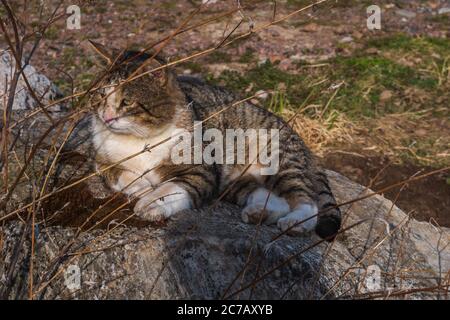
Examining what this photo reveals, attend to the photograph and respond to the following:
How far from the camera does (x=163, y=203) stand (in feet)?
12.2

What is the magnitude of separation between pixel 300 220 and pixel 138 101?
1.30m

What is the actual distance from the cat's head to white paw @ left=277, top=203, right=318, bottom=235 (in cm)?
102

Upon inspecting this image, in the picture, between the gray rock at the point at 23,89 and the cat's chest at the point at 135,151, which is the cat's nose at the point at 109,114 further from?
the gray rock at the point at 23,89

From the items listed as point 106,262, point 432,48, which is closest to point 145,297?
point 106,262

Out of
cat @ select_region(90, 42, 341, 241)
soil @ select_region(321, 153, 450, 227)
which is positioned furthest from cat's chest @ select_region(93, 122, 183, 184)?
soil @ select_region(321, 153, 450, 227)

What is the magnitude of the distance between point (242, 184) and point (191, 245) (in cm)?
107

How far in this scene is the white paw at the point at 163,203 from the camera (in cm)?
359

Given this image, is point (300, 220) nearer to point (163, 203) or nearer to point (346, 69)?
point (163, 203)

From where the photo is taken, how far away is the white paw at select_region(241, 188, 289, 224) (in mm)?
3881

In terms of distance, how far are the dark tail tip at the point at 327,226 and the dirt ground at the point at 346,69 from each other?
159 cm

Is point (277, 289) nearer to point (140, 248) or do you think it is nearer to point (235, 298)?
point (235, 298)

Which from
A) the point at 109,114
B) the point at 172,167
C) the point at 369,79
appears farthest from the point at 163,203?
the point at 369,79

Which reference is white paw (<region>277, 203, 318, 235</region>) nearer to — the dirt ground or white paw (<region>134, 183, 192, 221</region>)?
white paw (<region>134, 183, 192, 221</region>)

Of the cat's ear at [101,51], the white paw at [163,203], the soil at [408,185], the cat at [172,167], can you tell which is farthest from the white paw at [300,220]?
the cat's ear at [101,51]
